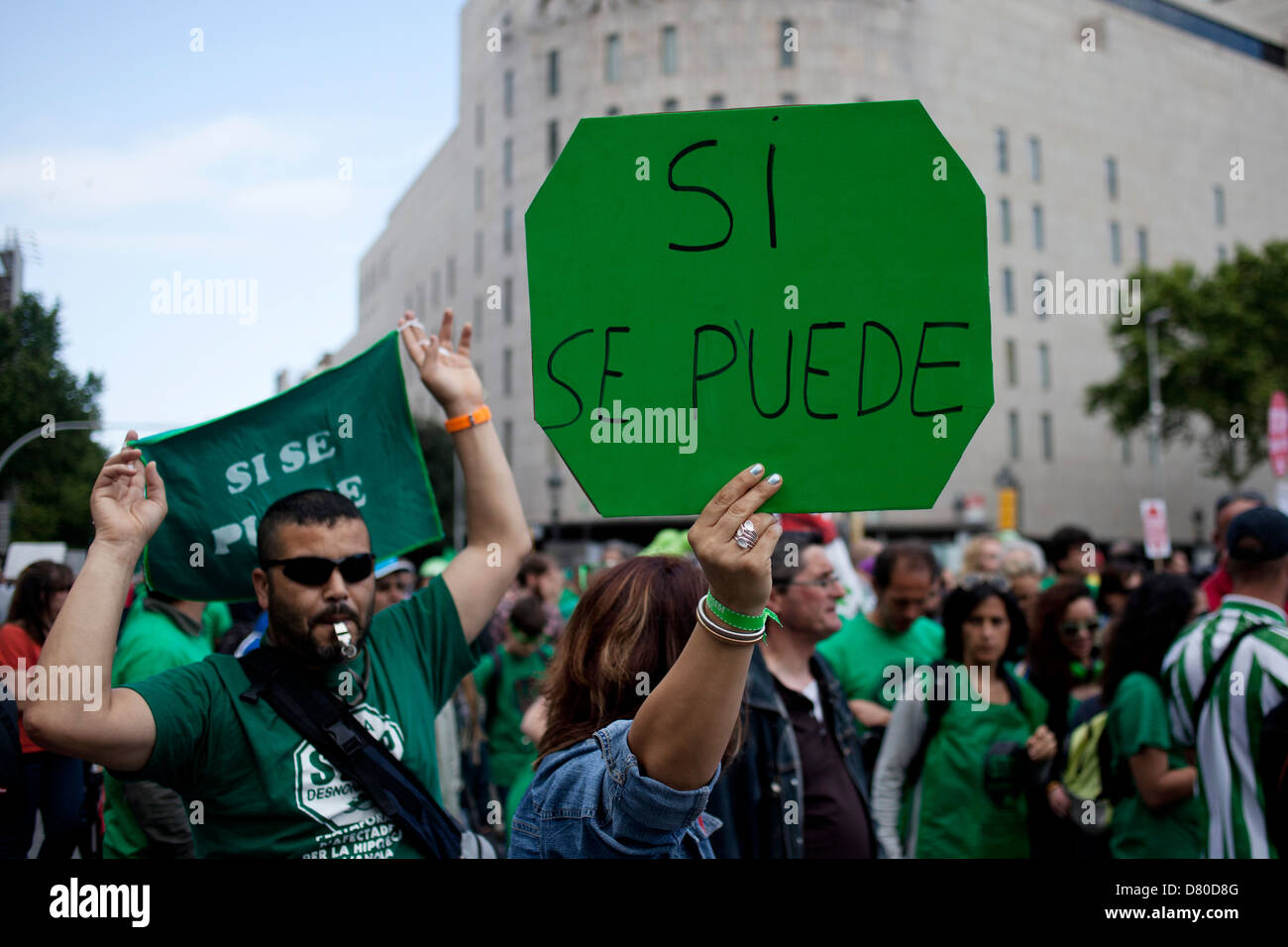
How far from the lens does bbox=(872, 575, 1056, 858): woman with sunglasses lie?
4.12 metres

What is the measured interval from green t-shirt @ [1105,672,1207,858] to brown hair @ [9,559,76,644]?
4328 millimetres

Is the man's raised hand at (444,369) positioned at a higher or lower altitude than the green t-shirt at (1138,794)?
higher

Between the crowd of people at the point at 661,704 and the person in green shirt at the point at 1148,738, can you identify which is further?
the person in green shirt at the point at 1148,738

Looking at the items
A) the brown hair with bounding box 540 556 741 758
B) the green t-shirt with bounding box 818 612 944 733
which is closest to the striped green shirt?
the green t-shirt with bounding box 818 612 944 733

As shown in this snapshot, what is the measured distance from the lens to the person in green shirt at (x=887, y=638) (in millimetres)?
4949

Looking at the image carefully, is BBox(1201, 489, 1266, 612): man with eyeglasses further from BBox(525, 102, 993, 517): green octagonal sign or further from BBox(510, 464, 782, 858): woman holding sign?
BBox(525, 102, 993, 517): green octagonal sign

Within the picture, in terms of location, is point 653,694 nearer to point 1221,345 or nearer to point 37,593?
point 37,593

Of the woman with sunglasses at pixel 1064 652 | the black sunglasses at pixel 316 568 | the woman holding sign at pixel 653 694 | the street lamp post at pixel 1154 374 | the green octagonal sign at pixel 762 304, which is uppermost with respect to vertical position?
the street lamp post at pixel 1154 374

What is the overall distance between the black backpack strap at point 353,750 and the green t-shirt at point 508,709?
4538 mm

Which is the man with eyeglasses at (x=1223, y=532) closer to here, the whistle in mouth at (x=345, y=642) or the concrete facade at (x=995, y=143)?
the whistle in mouth at (x=345, y=642)

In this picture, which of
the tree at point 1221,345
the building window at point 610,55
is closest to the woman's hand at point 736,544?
the tree at point 1221,345

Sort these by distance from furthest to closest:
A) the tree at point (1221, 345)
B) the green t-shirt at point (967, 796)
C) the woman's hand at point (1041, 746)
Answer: the tree at point (1221, 345), the woman's hand at point (1041, 746), the green t-shirt at point (967, 796)
